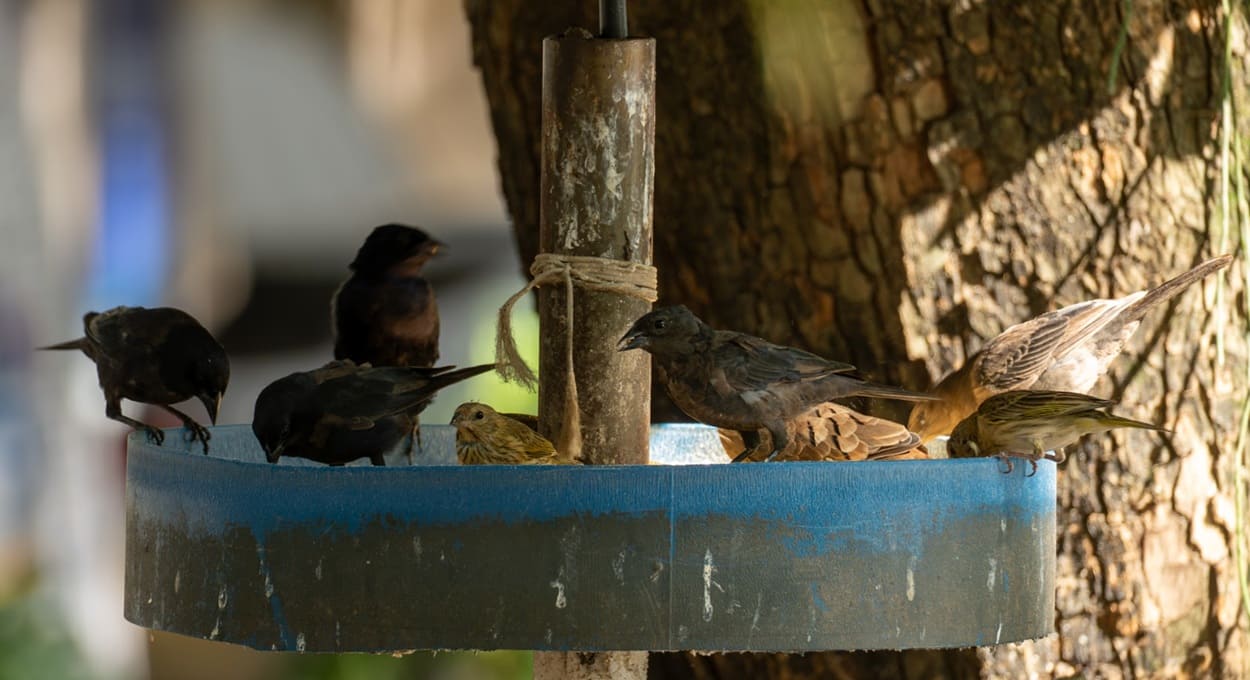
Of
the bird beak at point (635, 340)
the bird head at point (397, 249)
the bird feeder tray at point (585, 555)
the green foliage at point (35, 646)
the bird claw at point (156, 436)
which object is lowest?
the green foliage at point (35, 646)

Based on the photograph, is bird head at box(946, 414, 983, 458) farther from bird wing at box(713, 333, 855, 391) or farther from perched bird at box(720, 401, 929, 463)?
bird wing at box(713, 333, 855, 391)

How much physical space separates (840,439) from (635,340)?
782 millimetres

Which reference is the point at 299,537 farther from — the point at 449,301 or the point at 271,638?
the point at 449,301

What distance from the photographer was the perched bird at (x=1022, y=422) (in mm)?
3264

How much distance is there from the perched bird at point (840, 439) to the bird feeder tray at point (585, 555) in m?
0.98

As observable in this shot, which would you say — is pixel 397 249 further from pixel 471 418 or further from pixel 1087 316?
pixel 1087 316

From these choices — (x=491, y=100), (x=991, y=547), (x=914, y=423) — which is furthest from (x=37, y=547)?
(x=991, y=547)

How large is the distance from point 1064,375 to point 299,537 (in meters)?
2.28

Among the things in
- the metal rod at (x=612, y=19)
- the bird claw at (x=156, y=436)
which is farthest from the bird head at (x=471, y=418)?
the metal rod at (x=612, y=19)

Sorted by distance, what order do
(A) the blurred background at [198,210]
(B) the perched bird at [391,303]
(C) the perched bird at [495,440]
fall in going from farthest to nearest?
(A) the blurred background at [198,210], (B) the perched bird at [391,303], (C) the perched bird at [495,440]

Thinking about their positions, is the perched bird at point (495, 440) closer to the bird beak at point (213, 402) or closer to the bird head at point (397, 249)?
the bird beak at point (213, 402)

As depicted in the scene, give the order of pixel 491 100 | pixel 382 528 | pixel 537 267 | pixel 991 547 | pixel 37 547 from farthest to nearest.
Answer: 1. pixel 37 547
2. pixel 491 100
3. pixel 537 267
4. pixel 991 547
5. pixel 382 528

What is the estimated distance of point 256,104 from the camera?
970 centimetres

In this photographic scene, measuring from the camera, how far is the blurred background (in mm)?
8656
